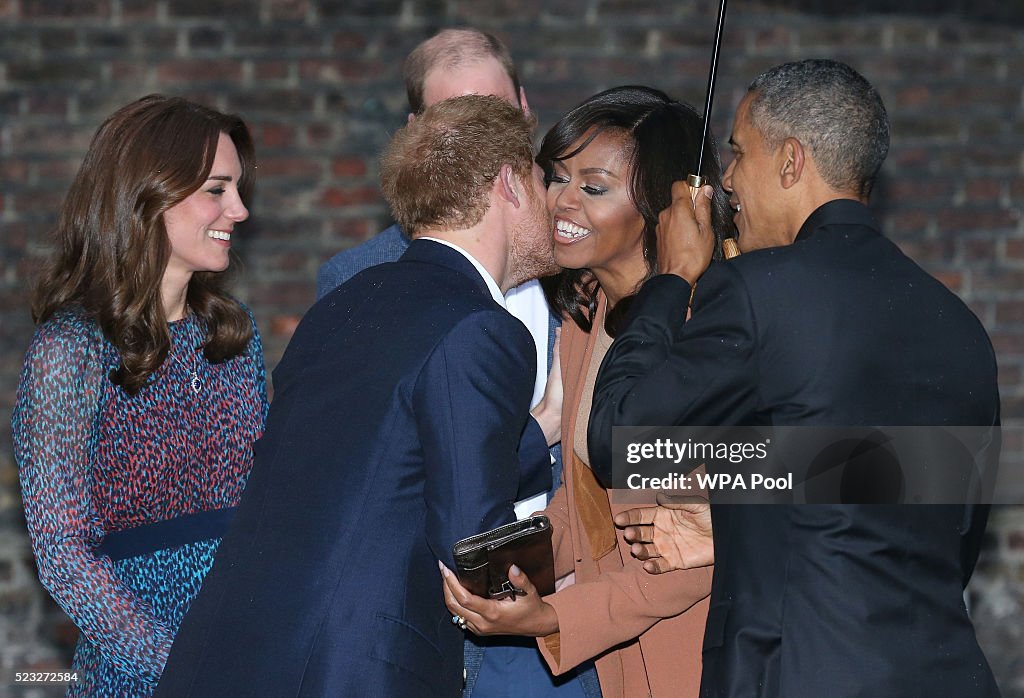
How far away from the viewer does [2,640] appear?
4789mm

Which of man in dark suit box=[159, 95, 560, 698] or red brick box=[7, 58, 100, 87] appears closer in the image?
man in dark suit box=[159, 95, 560, 698]

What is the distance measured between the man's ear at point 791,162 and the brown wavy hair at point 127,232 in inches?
53.8

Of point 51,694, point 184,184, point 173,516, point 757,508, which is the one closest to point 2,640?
point 51,694

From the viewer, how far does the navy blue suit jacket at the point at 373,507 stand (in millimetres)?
2096

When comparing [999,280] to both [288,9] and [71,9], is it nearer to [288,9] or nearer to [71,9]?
[288,9]

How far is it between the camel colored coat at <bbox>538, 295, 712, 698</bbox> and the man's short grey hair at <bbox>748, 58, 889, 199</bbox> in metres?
0.78

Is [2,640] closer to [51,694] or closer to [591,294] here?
[51,694]

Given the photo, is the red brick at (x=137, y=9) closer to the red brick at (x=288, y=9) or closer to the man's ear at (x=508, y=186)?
the red brick at (x=288, y=9)

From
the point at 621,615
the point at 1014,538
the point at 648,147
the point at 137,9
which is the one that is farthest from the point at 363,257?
the point at 1014,538

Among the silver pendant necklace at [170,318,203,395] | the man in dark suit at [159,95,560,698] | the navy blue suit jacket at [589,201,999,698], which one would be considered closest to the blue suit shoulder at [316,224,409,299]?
the silver pendant necklace at [170,318,203,395]

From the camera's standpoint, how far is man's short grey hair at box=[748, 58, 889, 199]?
228cm

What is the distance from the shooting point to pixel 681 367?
7.16ft

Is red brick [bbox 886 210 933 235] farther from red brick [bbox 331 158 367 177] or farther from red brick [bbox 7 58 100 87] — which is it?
red brick [bbox 7 58 100 87]

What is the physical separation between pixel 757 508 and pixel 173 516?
4.54 ft
